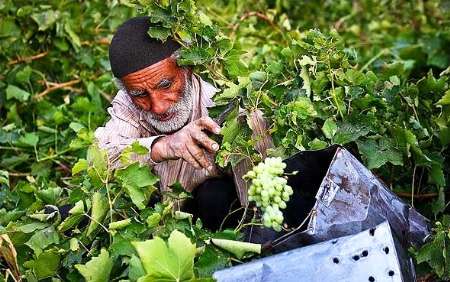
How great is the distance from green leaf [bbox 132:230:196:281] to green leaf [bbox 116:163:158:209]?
1.40 feet

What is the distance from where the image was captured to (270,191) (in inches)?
72.4

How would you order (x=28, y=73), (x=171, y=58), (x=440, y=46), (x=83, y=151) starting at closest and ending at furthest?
(x=171, y=58) → (x=83, y=151) → (x=28, y=73) → (x=440, y=46)

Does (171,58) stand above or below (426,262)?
above

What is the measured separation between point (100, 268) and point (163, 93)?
0.62 meters

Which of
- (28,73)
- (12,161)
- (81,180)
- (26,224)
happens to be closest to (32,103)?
(28,73)

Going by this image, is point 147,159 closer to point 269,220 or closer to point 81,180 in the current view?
point 81,180

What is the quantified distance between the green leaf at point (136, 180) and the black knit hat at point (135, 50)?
13.7 inches

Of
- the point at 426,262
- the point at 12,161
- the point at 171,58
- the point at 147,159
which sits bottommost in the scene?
the point at 12,161

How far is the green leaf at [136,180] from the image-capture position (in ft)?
6.83

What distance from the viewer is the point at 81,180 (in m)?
2.46

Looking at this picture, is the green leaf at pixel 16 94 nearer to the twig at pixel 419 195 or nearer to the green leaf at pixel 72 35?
the green leaf at pixel 72 35

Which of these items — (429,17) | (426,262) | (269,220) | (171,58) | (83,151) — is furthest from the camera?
(429,17)

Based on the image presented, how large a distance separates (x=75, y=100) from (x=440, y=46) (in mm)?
1696

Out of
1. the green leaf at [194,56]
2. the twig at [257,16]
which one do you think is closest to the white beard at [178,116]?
the green leaf at [194,56]
